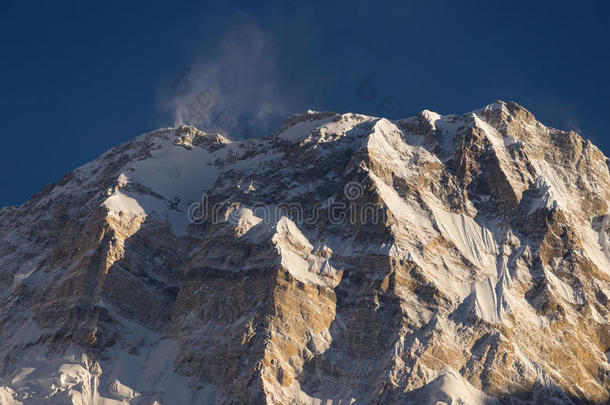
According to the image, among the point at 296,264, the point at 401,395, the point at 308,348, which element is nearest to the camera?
the point at 401,395

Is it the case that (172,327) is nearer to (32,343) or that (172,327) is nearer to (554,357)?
(32,343)

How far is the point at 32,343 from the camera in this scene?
19638 centimetres

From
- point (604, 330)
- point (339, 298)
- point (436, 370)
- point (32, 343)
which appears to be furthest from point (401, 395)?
point (32, 343)

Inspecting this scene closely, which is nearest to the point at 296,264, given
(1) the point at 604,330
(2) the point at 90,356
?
(2) the point at 90,356

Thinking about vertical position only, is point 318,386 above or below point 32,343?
below

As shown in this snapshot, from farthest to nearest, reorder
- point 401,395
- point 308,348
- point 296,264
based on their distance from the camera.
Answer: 1. point 296,264
2. point 308,348
3. point 401,395

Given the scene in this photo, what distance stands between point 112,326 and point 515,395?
64710 mm

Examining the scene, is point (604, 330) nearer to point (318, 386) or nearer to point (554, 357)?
point (554, 357)

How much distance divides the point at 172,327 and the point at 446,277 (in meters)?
44.1

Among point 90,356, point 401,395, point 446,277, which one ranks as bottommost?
point 401,395

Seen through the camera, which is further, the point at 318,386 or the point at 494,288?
the point at 494,288

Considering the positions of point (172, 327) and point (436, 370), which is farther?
point (172, 327)

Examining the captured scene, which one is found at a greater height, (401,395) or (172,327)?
(172,327)

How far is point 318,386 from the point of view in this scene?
17675cm
